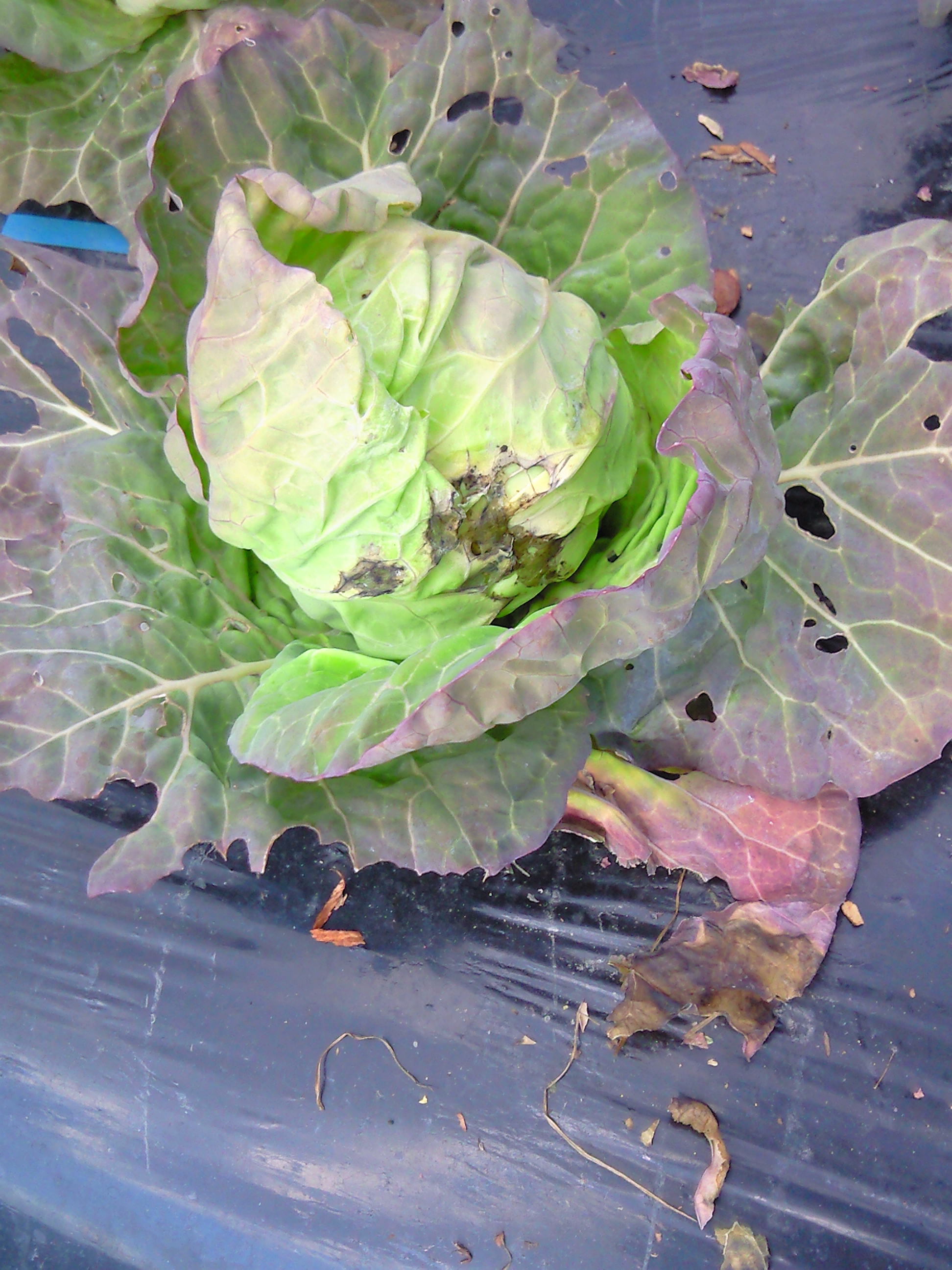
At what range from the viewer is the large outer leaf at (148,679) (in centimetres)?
169

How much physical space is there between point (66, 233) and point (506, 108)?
1517 millimetres

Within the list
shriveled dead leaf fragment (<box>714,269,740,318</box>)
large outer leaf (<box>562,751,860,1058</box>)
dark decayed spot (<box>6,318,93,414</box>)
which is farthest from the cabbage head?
dark decayed spot (<box>6,318,93,414</box>)

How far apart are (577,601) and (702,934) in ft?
3.57

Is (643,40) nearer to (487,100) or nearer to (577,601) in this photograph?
(487,100)

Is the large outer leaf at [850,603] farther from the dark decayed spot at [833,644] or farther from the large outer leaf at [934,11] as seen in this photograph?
the large outer leaf at [934,11]

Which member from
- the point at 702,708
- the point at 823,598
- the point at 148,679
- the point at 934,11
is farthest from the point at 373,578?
the point at 934,11

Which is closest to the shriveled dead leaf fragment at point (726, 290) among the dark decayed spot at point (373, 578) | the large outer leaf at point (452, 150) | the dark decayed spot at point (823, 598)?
the large outer leaf at point (452, 150)

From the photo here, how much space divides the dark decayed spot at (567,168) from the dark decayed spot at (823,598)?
0.98 m

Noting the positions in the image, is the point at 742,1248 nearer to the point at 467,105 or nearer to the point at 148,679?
the point at 148,679

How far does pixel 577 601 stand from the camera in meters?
1.33

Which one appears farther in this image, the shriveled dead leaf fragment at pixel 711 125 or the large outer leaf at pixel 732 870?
the shriveled dead leaf fragment at pixel 711 125

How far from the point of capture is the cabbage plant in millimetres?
1432

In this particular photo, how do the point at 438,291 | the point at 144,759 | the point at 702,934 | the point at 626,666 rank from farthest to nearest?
the point at 702,934 < the point at 626,666 < the point at 144,759 < the point at 438,291

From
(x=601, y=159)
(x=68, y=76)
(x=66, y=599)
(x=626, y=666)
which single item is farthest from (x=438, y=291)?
(x=68, y=76)
